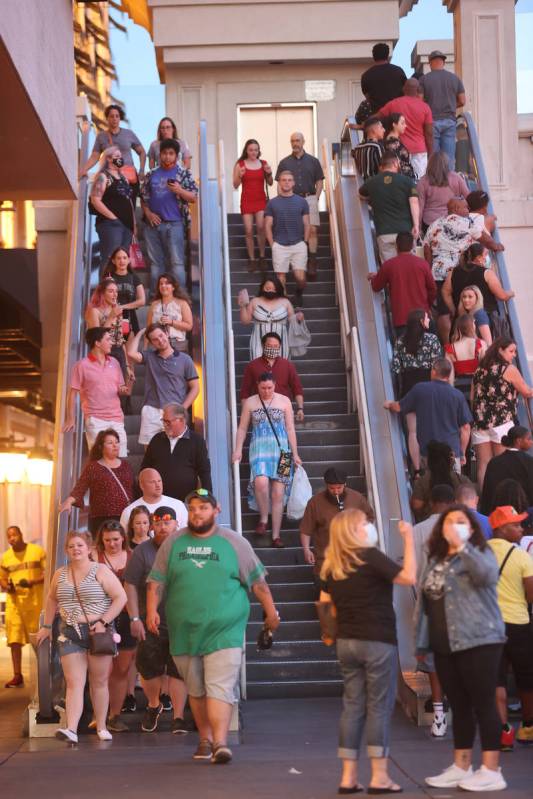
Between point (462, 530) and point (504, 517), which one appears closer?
point (462, 530)

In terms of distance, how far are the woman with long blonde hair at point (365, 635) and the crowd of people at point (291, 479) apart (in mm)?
11

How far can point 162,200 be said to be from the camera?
646 inches

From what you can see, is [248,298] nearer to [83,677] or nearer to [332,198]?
[332,198]

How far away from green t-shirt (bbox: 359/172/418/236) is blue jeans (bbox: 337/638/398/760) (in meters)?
7.78

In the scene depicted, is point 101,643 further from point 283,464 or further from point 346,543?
point 283,464

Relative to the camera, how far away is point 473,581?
7930 mm

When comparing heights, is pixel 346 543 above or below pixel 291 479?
Answer: below

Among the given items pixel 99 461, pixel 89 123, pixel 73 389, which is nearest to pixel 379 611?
pixel 99 461

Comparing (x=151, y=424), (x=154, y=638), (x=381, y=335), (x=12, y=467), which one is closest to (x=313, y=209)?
(x=381, y=335)

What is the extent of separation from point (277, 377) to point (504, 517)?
4469 millimetres

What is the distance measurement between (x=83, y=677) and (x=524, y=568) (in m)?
3.13

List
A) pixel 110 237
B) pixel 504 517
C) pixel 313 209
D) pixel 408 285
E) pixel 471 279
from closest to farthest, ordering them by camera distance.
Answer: pixel 504 517 < pixel 408 285 < pixel 471 279 < pixel 110 237 < pixel 313 209

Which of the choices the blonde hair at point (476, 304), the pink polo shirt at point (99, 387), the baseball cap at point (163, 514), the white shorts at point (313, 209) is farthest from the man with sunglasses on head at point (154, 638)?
the white shorts at point (313, 209)

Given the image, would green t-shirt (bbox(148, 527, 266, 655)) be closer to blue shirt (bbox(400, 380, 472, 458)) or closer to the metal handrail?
the metal handrail
